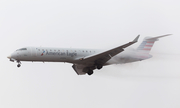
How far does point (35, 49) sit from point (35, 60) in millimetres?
1498

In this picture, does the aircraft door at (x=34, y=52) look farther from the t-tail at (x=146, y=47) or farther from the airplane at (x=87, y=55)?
the t-tail at (x=146, y=47)

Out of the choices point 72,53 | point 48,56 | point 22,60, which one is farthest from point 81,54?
point 22,60

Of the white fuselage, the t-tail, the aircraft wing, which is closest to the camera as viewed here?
the aircraft wing

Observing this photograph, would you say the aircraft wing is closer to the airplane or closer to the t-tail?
the airplane

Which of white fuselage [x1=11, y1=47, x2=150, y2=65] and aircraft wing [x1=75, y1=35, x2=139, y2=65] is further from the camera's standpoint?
white fuselage [x1=11, y1=47, x2=150, y2=65]

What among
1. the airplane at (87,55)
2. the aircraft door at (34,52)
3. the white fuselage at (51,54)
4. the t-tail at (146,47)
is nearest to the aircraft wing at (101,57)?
the airplane at (87,55)

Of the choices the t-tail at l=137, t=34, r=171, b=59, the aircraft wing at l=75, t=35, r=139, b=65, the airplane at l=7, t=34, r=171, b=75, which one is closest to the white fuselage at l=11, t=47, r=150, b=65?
the airplane at l=7, t=34, r=171, b=75

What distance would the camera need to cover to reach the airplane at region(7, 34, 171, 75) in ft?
142

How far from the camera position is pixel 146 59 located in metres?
48.6

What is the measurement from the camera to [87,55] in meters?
45.8

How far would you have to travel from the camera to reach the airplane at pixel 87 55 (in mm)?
43156

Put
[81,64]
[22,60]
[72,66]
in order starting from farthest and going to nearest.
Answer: [72,66]
[81,64]
[22,60]

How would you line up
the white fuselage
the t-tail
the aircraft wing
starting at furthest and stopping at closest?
the t-tail
the white fuselage
the aircraft wing

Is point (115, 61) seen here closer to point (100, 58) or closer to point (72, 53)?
point (100, 58)
